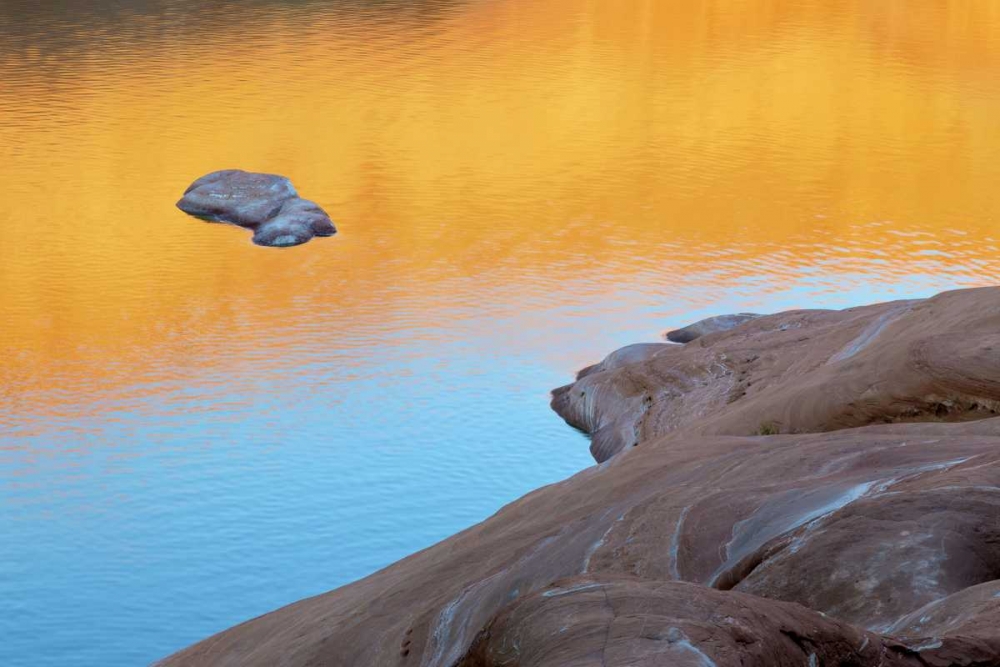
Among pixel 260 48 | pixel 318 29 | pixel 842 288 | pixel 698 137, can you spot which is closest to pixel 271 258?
pixel 842 288

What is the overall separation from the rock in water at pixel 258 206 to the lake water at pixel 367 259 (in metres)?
0.36

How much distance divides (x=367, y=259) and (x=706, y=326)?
482 centimetres

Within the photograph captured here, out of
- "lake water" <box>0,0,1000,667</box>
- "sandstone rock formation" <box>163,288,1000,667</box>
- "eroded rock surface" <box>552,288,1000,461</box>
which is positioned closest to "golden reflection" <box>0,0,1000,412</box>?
"lake water" <box>0,0,1000,667</box>

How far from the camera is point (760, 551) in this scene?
550cm

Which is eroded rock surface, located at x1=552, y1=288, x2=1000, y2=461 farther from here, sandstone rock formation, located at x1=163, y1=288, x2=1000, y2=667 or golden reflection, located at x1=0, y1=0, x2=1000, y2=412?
golden reflection, located at x1=0, y1=0, x2=1000, y2=412

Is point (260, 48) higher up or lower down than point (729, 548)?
lower down

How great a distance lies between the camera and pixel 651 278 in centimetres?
1673

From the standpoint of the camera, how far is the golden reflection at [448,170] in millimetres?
16125

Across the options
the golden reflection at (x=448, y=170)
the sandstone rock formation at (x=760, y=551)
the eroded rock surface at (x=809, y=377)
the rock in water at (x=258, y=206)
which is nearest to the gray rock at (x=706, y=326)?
the eroded rock surface at (x=809, y=377)

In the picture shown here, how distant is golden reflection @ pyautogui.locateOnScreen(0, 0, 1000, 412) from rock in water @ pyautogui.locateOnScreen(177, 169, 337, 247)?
0.35 meters

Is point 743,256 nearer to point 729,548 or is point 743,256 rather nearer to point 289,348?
point 289,348

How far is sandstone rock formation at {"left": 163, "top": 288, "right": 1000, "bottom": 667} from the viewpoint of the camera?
392 cm

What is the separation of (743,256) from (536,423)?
19.3 ft

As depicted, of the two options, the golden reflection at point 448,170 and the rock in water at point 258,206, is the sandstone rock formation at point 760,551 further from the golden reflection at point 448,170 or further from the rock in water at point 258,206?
the rock in water at point 258,206
